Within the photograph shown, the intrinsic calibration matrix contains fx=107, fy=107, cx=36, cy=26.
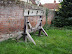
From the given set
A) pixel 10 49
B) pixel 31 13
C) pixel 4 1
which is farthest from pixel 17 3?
pixel 10 49

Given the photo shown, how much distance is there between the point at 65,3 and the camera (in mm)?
13164

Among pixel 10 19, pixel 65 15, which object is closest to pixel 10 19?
pixel 10 19

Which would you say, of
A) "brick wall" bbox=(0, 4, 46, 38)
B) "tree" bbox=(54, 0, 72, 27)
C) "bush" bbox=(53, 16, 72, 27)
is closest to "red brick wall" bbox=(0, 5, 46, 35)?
"brick wall" bbox=(0, 4, 46, 38)

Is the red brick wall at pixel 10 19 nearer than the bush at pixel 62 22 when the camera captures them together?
Yes

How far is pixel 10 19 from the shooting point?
20.7ft

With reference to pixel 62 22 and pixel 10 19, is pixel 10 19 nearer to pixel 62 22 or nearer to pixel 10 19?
pixel 10 19

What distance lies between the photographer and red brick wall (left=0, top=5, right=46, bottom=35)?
19.2 feet

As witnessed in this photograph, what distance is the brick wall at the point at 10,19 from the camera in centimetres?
586

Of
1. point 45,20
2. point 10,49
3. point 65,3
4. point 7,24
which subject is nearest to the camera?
point 10,49

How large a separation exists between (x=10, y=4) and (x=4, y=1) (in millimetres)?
420

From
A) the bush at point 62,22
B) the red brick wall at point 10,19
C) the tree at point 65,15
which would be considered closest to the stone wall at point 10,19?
the red brick wall at point 10,19

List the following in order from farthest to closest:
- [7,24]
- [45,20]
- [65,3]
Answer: [65,3] → [45,20] → [7,24]

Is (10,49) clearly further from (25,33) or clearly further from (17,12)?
(17,12)

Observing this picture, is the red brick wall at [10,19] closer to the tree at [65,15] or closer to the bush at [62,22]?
the bush at [62,22]
